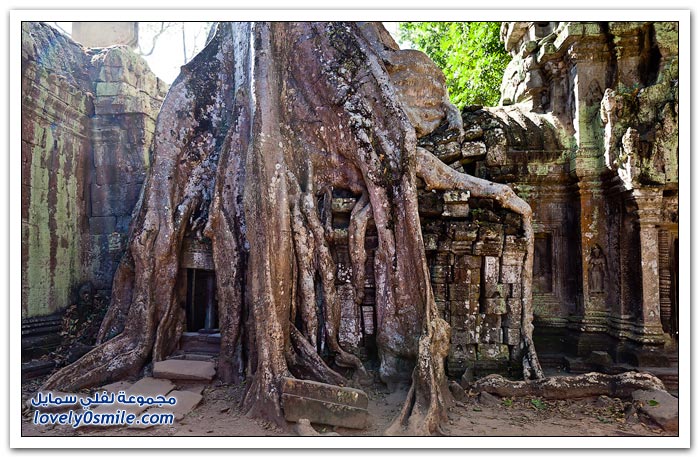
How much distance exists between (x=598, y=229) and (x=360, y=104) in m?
3.20

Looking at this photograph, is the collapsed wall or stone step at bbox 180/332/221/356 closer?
stone step at bbox 180/332/221/356

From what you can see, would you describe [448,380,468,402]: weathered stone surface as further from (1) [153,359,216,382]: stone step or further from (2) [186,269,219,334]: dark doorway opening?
(2) [186,269,219,334]: dark doorway opening

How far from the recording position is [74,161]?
603cm

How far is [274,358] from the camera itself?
13.4 feet

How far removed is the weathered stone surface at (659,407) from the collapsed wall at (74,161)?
555 centimetres

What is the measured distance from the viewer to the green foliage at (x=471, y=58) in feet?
30.9

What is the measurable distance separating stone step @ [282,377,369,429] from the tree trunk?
0.33 metres

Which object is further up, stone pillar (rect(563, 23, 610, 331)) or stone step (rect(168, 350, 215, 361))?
stone pillar (rect(563, 23, 610, 331))

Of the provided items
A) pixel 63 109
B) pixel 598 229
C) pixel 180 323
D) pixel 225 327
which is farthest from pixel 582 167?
pixel 63 109

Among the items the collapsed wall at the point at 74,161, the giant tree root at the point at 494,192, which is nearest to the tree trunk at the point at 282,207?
the giant tree root at the point at 494,192

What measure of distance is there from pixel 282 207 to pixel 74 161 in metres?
3.14

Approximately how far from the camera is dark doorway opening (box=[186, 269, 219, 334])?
539 centimetres

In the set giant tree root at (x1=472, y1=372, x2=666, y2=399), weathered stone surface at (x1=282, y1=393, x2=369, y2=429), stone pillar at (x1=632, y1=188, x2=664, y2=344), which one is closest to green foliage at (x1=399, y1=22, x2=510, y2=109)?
stone pillar at (x1=632, y1=188, x2=664, y2=344)
